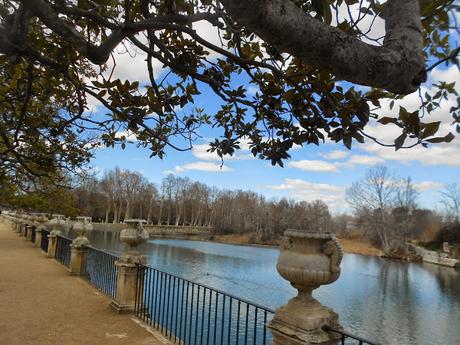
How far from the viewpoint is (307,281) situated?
333 centimetres

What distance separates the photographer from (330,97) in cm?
353

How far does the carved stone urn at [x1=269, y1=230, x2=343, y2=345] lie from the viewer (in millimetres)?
3289

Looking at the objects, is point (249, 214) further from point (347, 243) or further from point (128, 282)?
point (128, 282)

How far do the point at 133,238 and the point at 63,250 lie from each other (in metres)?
7.74

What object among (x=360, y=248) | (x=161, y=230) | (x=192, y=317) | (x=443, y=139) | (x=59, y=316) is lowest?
(x=360, y=248)

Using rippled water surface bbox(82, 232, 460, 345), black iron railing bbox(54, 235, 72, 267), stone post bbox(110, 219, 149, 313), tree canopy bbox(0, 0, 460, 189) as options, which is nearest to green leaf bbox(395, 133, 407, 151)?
tree canopy bbox(0, 0, 460, 189)

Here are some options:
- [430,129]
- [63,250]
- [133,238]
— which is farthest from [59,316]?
[63,250]

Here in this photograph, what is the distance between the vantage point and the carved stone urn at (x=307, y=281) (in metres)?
3.29

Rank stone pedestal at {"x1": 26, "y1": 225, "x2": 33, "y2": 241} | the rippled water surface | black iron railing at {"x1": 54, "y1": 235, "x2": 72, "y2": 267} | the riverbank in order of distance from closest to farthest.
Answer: black iron railing at {"x1": 54, "y1": 235, "x2": 72, "y2": 267}, the rippled water surface, stone pedestal at {"x1": 26, "y1": 225, "x2": 33, "y2": 241}, the riverbank

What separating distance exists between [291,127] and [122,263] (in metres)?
4.41

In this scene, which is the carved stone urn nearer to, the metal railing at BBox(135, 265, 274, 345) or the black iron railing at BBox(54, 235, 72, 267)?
the metal railing at BBox(135, 265, 274, 345)

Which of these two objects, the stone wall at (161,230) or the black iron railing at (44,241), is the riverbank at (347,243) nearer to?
the stone wall at (161,230)

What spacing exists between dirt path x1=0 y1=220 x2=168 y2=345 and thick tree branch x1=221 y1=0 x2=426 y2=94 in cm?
515

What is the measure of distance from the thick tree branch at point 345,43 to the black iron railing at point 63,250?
13.2 meters
